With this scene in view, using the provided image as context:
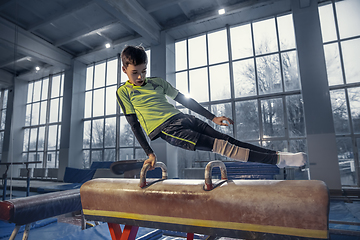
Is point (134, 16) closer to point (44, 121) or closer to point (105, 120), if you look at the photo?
point (105, 120)

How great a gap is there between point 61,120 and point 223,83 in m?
7.65

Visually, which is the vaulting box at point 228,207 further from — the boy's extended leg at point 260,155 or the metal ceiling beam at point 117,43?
the metal ceiling beam at point 117,43

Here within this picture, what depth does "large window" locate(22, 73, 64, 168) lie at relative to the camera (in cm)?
1079

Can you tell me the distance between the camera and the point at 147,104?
5.65 feet

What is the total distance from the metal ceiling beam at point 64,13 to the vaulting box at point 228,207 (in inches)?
267

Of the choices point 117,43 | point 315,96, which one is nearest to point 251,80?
point 315,96

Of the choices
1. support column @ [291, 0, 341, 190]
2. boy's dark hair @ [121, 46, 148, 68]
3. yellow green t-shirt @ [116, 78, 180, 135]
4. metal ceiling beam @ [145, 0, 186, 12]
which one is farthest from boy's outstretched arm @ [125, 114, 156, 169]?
metal ceiling beam @ [145, 0, 186, 12]

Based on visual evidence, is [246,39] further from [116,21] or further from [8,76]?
[8,76]

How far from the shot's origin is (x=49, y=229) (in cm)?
328

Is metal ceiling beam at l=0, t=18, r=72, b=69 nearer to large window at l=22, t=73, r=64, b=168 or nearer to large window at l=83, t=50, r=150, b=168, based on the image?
large window at l=83, t=50, r=150, b=168

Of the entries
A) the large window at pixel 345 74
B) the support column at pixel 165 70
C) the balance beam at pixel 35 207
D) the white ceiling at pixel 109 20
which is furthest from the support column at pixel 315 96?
the balance beam at pixel 35 207

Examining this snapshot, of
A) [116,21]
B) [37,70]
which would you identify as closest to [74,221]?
[116,21]

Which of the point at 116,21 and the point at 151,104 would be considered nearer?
the point at 151,104

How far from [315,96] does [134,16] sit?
5876 millimetres
